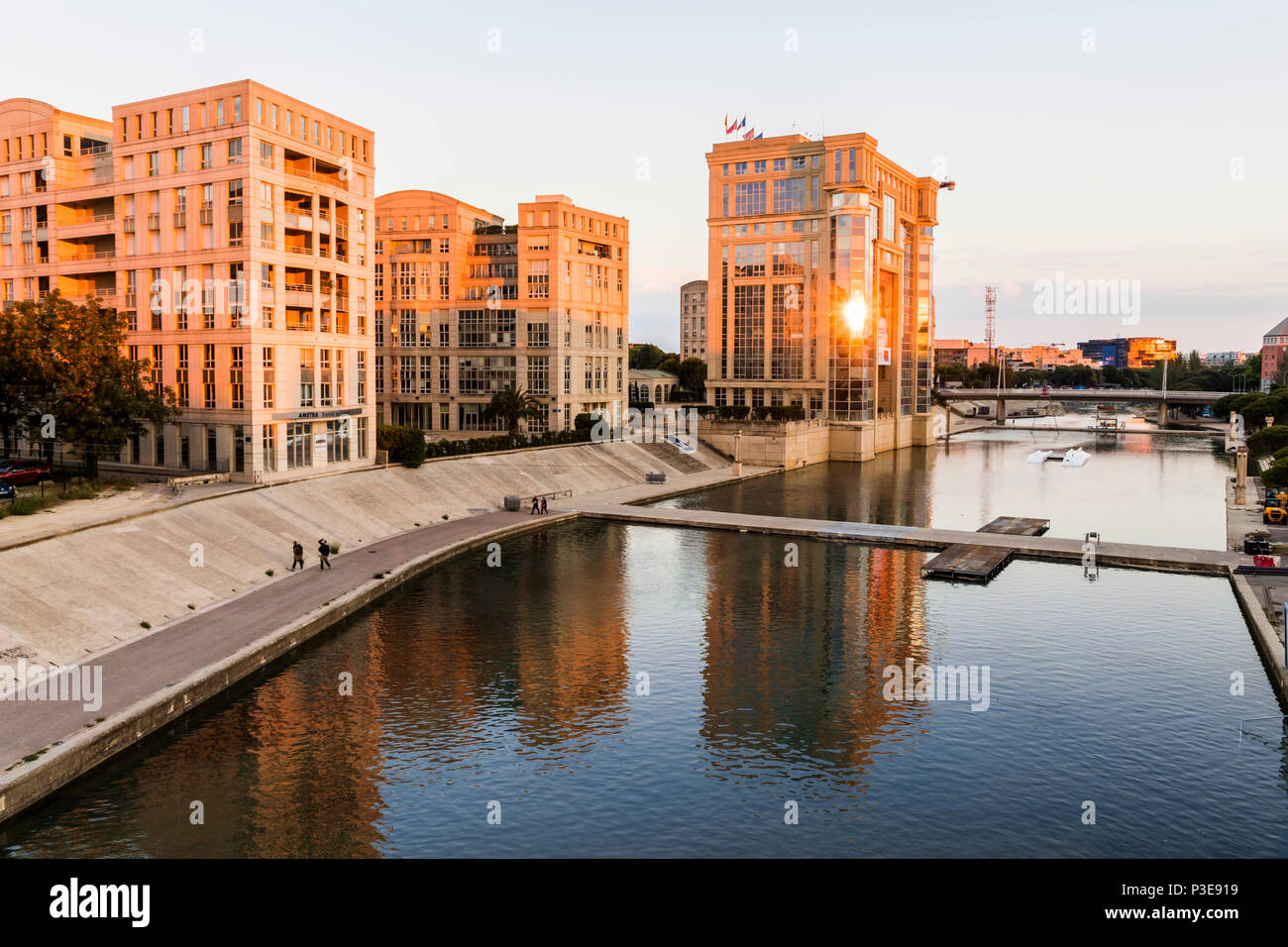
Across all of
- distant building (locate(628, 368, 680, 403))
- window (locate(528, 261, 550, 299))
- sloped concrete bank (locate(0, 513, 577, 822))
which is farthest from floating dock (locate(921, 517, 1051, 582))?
distant building (locate(628, 368, 680, 403))

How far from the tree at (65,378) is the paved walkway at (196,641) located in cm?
1437

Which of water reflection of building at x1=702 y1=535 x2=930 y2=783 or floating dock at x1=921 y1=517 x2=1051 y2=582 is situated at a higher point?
floating dock at x1=921 y1=517 x2=1051 y2=582

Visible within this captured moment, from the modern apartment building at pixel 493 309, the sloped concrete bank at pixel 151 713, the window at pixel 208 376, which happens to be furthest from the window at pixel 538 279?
the sloped concrete bank at pixel 151 713

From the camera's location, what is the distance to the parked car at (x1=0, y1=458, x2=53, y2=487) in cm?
6044

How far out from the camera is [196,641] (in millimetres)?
36562

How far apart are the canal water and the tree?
2116 cm

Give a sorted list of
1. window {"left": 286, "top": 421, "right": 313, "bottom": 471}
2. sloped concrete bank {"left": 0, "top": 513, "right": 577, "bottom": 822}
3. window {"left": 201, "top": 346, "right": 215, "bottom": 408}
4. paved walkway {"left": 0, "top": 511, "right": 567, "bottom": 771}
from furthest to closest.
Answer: window {"left": 286, "top": 421, "right": 313, "bottom": 471} → window {"left": 201, "top": 346, "right": 215, "bottom": 408} → paved walkway {"left": 0, "top": 511, "right": 567, "bottom": 771} → sloped concrete bank {"left": 0, "top": 513, "right": 577, "bottom": 822}

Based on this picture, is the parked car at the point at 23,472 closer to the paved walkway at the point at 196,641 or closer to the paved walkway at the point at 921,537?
the paved walkway at the point at 196,641

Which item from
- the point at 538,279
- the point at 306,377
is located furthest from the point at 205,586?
the point at 538,279

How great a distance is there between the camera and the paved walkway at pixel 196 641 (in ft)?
91.4

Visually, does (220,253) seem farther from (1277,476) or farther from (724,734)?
(1277,476)

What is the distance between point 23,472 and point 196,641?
34.2 metres

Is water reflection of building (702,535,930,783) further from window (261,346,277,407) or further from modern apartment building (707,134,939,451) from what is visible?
modern apartment building (707,134,939,451)
